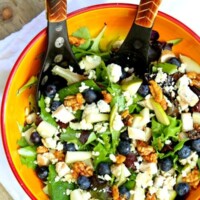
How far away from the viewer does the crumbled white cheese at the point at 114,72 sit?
1.22 meters

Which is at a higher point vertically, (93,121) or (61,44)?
(61,44)

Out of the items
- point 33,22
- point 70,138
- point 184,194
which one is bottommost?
point 184,194

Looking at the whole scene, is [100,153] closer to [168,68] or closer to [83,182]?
[83,182]

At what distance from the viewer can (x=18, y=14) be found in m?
1.49

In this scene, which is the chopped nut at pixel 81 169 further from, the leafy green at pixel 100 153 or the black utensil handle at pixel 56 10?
the black utensil handle at pixel 56 10

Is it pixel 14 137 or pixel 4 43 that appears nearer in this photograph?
pixel 14 137

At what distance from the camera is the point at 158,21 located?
129 centimetres

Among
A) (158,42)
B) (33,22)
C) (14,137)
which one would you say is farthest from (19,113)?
(158,42)

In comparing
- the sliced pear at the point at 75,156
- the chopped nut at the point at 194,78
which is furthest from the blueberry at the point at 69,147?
the chopped nut at the point at 194,78

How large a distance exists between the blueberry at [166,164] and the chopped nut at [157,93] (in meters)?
0.13

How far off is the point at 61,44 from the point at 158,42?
10.0 inches

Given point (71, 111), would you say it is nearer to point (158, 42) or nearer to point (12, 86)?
point (12, 86)

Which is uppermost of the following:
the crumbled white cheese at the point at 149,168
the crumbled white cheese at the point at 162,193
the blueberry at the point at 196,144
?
the blueberry at the point at 196,144

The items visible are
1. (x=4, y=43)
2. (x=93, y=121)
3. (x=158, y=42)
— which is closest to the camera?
(x=93, y=121)
